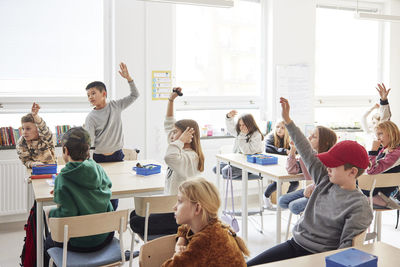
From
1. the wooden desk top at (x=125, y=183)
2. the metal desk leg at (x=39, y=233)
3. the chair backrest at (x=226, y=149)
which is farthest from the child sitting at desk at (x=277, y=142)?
the metal desk leg at (x=39, y=233)

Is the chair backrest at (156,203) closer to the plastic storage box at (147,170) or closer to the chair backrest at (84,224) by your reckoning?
the chair backrest at (84,224)

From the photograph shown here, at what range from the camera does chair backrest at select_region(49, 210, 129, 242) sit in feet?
7.39

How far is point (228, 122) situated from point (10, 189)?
254cm

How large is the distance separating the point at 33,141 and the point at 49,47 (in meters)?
1.66

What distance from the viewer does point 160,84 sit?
5246 millimetres

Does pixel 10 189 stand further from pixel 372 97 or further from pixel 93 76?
pixel 372 97

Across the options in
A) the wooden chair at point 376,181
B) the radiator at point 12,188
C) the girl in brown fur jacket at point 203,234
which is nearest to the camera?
the girl in brown fur jacket at point 203,234

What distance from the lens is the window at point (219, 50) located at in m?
5.68

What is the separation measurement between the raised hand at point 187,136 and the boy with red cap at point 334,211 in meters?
0.94

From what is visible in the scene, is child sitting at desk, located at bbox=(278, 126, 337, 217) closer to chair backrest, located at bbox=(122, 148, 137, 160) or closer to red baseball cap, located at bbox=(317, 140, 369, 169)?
red baseball cap, located at bbox=(317, 140, 369, 169)

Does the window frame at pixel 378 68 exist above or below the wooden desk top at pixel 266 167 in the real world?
above

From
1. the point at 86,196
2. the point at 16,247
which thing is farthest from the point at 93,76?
the point at 86,196

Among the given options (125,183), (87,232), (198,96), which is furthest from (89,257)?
(198,96)

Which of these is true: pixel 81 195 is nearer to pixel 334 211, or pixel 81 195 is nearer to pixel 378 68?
pixel 334 211
